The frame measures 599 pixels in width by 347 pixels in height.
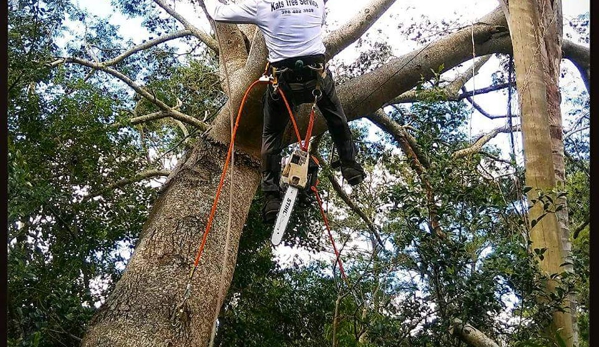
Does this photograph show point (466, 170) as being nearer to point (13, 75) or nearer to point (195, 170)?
point (195, 170)

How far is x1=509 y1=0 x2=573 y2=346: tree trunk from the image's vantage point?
3.26 meters

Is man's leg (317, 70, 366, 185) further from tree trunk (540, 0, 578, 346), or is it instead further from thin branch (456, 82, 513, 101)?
thin branch (456, 82, 513, 101)

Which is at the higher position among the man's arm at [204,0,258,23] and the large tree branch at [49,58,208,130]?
the large tree branch at [49,58,208,130]

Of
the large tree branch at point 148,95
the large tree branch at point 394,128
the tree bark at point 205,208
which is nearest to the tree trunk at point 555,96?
the tree bark at point 205,208

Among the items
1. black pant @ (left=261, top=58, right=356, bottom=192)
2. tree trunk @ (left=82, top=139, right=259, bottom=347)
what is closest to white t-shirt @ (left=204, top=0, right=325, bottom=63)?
black pant @ (left=261, top=58, right=356, bottom=192)

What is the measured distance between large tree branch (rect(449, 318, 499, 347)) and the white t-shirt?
1.44 m

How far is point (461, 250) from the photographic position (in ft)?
10.2

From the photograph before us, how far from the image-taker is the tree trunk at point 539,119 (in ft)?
10.7

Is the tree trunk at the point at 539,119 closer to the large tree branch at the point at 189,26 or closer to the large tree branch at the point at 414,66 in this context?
the large tree branch at the point at 414,66

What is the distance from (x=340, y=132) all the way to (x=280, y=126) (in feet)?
1.02

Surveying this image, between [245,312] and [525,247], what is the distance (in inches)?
99.0

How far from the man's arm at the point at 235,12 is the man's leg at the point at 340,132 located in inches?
18.9

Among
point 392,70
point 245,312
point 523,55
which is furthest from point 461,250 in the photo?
point 245,312
